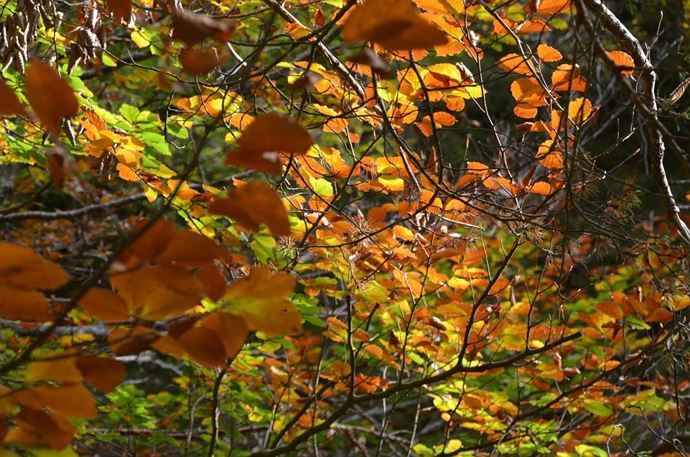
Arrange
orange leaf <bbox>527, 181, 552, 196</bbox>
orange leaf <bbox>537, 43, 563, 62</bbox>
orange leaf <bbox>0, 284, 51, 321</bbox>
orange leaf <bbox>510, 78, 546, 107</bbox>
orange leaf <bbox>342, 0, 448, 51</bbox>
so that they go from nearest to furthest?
orange leaf <bbox>342, 0, 448, 51</bbox> < orange leaf <bbox>0, 284, 51, 321</bbox> < orange leaf <bbox>537, 43, 563, 62</bbox> < orange leaf <bbox>510, 78, 546, 107</bbox> < orange leaf <bbox>527, 181, 552, 196</bbox>

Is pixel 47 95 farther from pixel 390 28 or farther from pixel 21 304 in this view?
pixel 390 28

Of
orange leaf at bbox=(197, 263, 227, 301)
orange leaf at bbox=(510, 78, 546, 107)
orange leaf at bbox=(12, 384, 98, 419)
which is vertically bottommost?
orange leaf at bbox=(12, 384, 98, 419)

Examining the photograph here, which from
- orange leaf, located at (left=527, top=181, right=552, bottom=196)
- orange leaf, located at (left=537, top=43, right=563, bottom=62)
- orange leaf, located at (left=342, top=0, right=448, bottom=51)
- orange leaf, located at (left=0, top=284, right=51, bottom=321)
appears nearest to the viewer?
orange leaf, located at (left=342, top=0, right=448, bottom=51)

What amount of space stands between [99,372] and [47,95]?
12.2 inches

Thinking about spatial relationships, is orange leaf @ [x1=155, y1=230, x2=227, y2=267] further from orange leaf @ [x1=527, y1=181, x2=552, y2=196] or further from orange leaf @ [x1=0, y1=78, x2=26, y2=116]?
orange leaf @ [x1=527, y1=181, x2=552, y2=196]

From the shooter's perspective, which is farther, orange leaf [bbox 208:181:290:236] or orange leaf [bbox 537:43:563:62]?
orange leaf [bbox 537:43:563:62]

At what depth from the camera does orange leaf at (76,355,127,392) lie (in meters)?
0.78

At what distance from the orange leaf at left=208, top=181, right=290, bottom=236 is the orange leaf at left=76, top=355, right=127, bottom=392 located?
0.22m

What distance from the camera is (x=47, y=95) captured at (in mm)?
744

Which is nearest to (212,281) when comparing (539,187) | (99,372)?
(99,372)

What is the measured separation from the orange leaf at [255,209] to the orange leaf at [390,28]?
0.61 ft

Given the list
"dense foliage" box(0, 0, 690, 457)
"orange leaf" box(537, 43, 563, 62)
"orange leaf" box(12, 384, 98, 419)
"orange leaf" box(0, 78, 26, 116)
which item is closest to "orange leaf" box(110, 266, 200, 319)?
"dense foliage" box(0, 0, 690, 457)

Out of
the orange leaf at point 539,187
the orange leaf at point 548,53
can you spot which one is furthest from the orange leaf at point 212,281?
the orange leaf at point 539,187

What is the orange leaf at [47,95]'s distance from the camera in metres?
0.74
